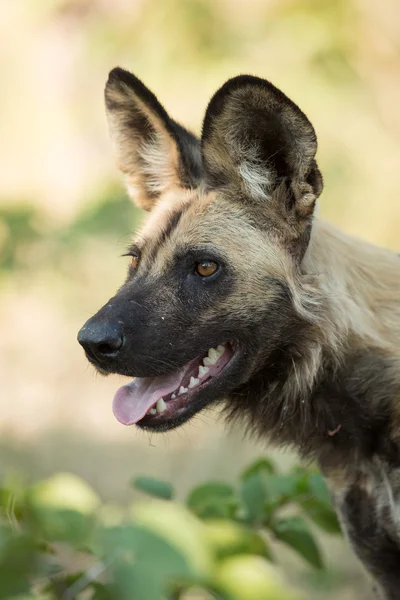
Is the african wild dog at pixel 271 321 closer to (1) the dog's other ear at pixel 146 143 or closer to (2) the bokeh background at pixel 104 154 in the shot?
(1) the dog's other ear at pixel 146 143

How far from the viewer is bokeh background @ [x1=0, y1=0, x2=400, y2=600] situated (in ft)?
24.7

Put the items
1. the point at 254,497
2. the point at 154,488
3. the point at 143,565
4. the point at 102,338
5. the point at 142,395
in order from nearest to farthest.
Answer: the point at 143,565, the point at 154,488, the point at 102,338, the point at 254,497, the point at 142,395

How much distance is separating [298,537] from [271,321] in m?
0.73

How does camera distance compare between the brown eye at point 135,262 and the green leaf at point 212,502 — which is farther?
the brown eye at point 135,262

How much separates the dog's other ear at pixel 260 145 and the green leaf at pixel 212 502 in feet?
3.22

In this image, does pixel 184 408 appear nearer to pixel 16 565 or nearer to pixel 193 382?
pixel 193 382

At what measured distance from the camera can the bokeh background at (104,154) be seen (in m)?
7.54

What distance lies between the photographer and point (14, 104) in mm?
8656

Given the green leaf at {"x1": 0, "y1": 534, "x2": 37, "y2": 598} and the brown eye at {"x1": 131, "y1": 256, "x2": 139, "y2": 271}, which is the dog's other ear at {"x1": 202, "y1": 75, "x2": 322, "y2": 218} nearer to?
the brown eye at {"x1": 131, "y1": 256, "x2": 139, "y2": 271}

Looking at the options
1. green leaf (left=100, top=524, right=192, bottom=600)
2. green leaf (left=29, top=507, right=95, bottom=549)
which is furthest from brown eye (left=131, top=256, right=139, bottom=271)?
green leaf (left=100, top=524, right=192, bottom=600)

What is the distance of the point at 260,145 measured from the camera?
279 cm

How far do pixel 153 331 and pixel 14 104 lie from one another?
21.6ft

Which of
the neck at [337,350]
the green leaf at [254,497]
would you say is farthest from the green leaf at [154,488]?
the neck at [337,350]

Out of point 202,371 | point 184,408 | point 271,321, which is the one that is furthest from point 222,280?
point 184,408
